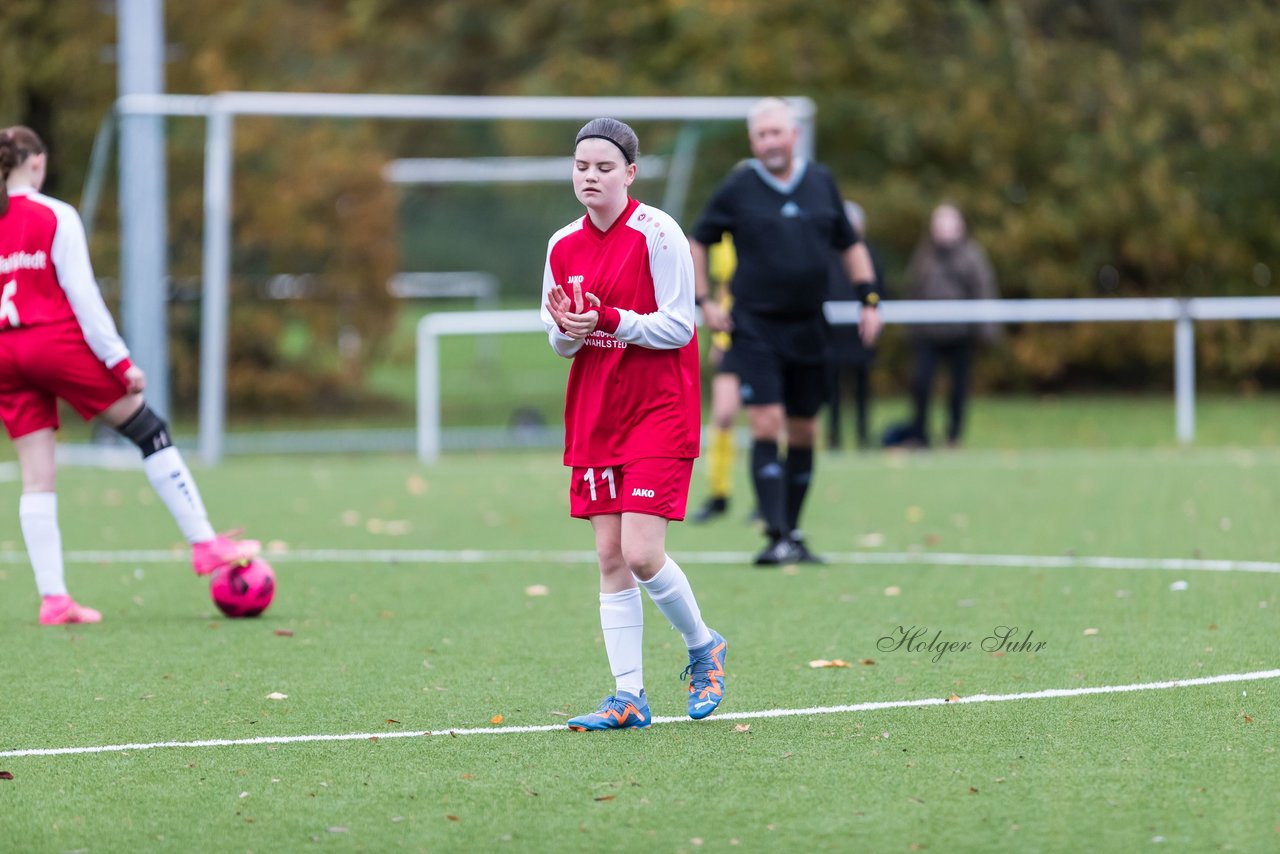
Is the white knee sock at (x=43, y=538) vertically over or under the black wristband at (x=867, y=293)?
under

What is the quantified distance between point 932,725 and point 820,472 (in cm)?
910

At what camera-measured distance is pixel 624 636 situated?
585 centimetres

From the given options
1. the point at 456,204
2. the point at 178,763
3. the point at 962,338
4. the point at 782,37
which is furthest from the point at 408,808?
the point at 782,37

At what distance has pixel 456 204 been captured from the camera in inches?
797

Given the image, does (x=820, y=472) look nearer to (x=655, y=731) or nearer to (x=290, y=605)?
(x=290, y=605)

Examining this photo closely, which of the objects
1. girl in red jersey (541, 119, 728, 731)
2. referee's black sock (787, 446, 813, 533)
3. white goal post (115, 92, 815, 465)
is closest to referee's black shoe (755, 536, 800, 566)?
referee's black sock (787, 446, 813, 533)

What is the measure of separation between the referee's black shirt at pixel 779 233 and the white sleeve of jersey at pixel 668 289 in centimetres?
367

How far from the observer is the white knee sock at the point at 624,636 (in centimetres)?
582

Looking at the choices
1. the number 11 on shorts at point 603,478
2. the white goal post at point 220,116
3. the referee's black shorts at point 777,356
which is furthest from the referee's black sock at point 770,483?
the white goal post at point 220,116

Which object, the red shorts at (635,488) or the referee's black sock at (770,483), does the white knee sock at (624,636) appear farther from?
the referee's black sock at (770,483)

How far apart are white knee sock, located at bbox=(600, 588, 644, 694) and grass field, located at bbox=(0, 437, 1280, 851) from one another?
17 cm

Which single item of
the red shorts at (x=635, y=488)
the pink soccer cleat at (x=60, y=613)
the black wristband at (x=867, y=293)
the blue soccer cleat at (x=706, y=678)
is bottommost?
the pink soccer cleat at (x=60, y=613)

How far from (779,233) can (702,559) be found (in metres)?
1.71

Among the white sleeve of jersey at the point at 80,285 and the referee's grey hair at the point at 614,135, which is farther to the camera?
the white sleeve of jersey at the point at 80,285
